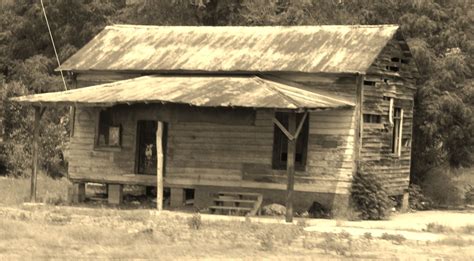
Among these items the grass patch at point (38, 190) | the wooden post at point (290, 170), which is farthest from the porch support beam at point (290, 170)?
the grass patch at point (38, 190)

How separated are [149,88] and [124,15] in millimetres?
15210

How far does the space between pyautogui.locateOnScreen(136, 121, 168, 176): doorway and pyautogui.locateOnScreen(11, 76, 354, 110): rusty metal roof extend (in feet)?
4.38

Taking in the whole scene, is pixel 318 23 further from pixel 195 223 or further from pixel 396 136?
pixel 195 223

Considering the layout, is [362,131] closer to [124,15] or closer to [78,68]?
[78,68]

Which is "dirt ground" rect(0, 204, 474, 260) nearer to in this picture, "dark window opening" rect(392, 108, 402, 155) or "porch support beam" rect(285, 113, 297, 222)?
"porch support beam" rect(285, 113, 297, 222)

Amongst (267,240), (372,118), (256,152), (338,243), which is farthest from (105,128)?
(338,243)

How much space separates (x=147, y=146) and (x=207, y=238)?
9.41m

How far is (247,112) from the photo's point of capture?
22953 millimetres

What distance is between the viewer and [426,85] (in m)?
28.0

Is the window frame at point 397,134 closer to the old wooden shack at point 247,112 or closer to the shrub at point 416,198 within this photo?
the old wooden shack at point 247,112

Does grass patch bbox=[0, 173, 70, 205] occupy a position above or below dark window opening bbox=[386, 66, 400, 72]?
below

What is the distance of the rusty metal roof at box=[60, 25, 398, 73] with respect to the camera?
24.1 meters

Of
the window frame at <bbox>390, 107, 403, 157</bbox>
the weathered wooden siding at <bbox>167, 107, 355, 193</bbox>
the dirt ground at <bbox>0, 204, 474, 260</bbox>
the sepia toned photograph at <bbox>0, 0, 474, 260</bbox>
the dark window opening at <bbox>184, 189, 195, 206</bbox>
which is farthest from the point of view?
the window frame at <bbox>390, 107, 403, 157</bbox>

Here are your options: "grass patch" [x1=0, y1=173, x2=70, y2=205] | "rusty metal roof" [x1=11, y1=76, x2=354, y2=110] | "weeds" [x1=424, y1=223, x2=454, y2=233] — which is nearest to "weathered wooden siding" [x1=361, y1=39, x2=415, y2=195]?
"rusty metal roof" [x1=11, y1=76, x2=354, y2=110]
